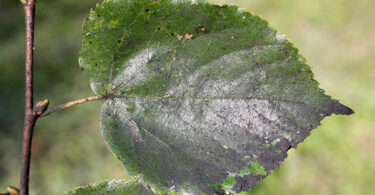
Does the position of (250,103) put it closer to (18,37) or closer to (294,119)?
(294,119)

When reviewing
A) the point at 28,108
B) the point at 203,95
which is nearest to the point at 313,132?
the point at 203,95

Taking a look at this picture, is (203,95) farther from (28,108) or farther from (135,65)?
(28,108)

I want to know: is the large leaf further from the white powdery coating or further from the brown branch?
the brown branch

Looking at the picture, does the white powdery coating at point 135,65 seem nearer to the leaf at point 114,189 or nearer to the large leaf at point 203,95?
the large leaf at point 203,95

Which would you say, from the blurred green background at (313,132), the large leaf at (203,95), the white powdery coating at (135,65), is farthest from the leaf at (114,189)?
the blurred green background at (313,132)

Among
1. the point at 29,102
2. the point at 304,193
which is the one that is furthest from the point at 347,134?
the point at 29,102

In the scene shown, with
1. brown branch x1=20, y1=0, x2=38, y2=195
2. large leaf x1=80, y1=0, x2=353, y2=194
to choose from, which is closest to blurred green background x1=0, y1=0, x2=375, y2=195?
large leaf x1=80, y1=0, x2=353, y2=194
